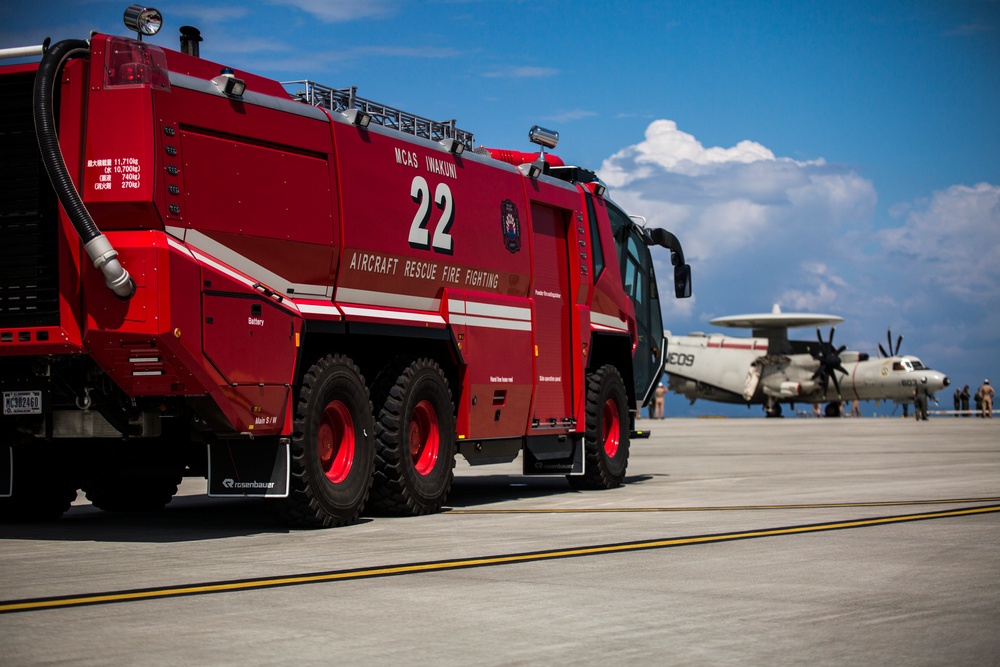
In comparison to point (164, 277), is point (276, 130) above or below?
above

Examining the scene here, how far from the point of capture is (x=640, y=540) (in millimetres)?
10109

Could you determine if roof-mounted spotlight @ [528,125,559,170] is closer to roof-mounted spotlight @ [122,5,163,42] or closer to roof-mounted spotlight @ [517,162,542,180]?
roof-mounted spotlight @ [517,162,542,180]

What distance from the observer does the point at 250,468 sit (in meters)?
10.7

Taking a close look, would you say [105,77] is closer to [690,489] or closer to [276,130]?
[276,130]

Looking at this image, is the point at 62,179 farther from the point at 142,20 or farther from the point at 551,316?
the point at 551,316

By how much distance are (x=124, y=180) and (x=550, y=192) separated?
7.23 meters

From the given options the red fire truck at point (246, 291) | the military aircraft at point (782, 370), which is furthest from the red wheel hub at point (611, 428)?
the military aircraft at point (782, 370)

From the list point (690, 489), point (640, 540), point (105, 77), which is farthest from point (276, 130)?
point (690, 489)

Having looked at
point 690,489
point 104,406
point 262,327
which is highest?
point 262,327

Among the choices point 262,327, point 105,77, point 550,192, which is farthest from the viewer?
point 550,192

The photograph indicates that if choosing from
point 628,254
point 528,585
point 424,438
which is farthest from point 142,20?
point 628,254

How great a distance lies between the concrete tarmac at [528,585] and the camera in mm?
5703

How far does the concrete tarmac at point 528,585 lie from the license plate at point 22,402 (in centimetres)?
110

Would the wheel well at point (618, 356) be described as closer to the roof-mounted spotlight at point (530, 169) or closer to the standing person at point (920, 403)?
the roof-mounted spotlight at point (530, 169)
